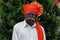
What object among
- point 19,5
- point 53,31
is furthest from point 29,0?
point 53,31

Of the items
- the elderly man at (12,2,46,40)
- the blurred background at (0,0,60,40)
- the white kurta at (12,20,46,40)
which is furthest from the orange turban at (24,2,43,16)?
the blurred background at (0,0,60,40)

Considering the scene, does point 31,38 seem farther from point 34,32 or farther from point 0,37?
point 0,37

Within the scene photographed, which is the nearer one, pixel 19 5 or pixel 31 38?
pixel 31 38

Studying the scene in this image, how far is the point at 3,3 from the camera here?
860 centimetres

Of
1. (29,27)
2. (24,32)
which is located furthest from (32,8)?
(24,32)

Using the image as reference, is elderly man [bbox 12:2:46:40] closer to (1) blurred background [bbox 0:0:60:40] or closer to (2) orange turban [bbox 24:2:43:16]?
(2) orange turban [bbox 24:2:43:16]

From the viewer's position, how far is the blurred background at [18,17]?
28.1ft

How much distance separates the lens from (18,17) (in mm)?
8586

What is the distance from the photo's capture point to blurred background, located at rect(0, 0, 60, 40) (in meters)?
8.56

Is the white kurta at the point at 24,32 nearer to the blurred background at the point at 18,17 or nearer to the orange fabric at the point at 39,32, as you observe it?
the orange fabric at the point at 39,32

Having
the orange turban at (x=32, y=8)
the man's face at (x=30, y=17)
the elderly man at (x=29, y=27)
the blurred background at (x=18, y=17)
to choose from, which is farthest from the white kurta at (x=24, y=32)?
the blurred background at (x=18, y=17)

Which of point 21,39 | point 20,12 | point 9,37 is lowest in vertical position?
point 21,39

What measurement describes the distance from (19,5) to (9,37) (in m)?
0.82

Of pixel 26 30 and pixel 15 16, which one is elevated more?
pixel 15 16
